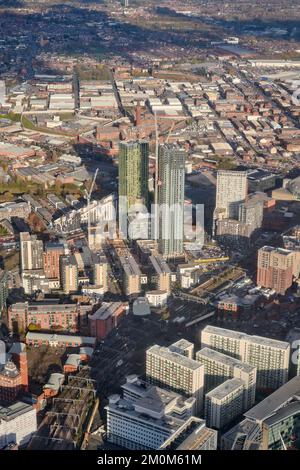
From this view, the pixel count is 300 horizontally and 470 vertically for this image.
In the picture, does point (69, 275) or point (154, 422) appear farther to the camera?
point (69, 275)

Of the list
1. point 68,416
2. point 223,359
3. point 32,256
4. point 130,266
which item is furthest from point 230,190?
point 68,416

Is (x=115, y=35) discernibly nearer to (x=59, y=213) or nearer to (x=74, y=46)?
(x=74, y=46)

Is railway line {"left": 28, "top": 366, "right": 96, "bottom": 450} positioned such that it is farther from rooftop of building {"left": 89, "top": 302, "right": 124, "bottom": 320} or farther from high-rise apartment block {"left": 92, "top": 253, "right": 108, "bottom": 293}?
high-rise apartment block {"left": 92, "top": 253, "right": 108, "bottom": 293}

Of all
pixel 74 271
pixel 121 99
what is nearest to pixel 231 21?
pixel 121 99

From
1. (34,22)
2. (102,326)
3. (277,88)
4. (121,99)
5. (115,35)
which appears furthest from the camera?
(34,22)

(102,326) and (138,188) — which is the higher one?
(138,188)

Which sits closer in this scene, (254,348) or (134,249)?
(254,348)

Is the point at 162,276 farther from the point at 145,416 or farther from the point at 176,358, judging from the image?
the point at 145,416
